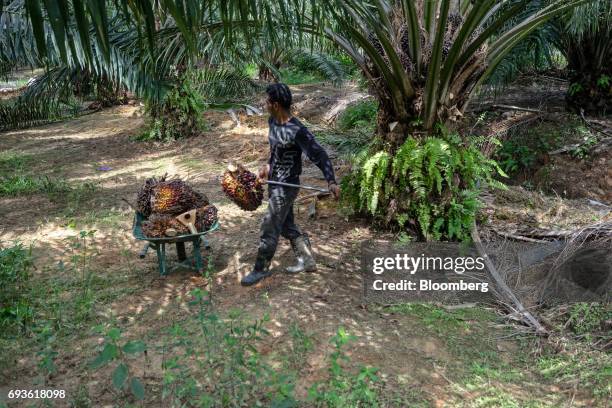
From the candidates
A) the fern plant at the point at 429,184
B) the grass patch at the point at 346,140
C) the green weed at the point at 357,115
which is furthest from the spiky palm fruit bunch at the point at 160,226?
the green weed at the point at 357,115

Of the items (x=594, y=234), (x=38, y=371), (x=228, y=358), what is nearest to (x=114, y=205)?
(x=38, y=371)

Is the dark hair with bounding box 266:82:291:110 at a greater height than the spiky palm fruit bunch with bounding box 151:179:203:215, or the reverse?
the dark hair with bounding box 266:82:291:110

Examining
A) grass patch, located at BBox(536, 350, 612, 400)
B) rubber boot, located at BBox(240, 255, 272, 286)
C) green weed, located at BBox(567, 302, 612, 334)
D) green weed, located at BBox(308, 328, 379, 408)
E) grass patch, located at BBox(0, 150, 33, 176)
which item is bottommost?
grass patch, located at BBox(536, 350, 612, 400)

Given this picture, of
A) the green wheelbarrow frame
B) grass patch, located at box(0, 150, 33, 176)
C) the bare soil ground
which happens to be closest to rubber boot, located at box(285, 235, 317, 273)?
the bare soil ground

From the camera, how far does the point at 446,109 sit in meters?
5.22

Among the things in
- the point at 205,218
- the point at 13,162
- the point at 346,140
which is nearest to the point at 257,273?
the point at 205,218

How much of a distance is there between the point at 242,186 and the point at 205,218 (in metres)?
0.45

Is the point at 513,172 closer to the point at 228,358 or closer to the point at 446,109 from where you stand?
the point at 446,109

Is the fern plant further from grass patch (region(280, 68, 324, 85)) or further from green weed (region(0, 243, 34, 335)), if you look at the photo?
grass patch (region(280, 68, 324, 85))

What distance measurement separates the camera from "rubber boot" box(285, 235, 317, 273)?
4.84 m

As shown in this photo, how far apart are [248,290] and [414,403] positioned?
72.2 inches

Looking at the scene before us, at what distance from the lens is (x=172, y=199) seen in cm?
453

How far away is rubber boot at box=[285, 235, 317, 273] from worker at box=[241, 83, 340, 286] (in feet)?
0.74

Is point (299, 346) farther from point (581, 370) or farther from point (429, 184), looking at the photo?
point (429, 184)
